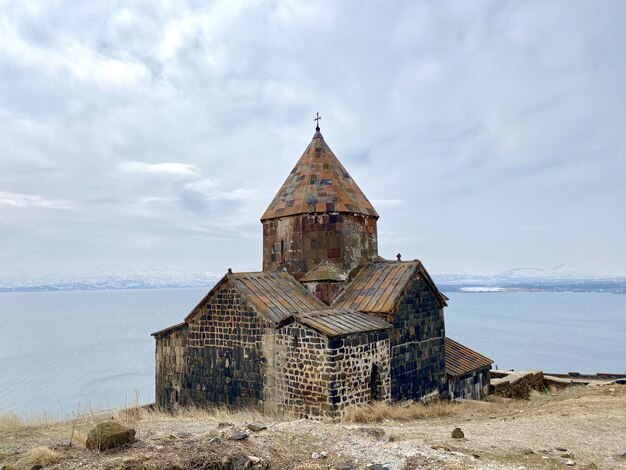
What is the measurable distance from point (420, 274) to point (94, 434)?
900cm

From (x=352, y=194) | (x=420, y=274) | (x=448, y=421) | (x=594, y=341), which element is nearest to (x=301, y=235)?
(x=352, y=194)

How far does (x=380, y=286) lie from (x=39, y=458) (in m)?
8.66

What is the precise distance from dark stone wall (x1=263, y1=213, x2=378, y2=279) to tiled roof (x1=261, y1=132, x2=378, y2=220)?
227mm

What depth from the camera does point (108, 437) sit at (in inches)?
241

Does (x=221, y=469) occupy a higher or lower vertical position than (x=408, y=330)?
lower

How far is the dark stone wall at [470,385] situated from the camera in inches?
556

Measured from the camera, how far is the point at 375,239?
1456 centimetres

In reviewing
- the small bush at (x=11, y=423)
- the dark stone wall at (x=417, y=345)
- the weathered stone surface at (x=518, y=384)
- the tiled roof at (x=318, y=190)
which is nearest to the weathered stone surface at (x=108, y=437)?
the small bush at (x=11, y=423)

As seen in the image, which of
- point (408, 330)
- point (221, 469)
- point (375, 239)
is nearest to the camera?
point (221, 469)

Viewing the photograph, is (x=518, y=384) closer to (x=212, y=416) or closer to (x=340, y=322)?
(x=340, y=322)

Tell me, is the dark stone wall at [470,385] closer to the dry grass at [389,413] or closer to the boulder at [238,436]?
the dry grass at [389,413]

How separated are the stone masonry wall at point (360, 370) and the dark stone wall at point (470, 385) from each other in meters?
3.82

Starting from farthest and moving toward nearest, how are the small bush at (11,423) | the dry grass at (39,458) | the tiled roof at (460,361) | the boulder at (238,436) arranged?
the tiled roof at (460,361), the small bush at (11,423), the boulder at (238,436), the dry grass at (39,458)

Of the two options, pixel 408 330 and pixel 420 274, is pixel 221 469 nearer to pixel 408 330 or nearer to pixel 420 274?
pixel 408 330
